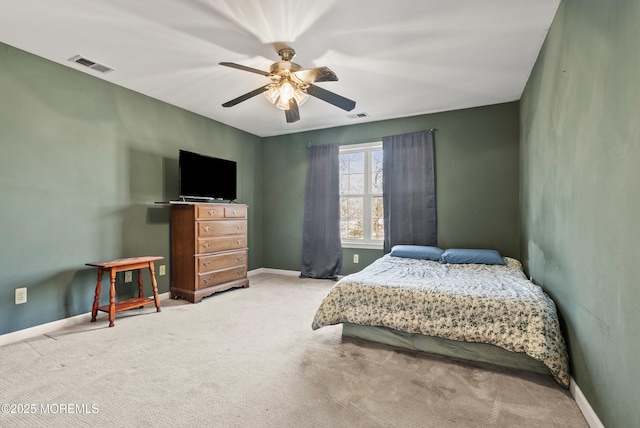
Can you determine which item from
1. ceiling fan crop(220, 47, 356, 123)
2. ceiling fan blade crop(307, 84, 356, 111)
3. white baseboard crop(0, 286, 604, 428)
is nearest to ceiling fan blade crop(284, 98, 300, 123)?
ceiling fan crop(220, 47, 356, 123)

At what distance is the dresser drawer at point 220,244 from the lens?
381cm

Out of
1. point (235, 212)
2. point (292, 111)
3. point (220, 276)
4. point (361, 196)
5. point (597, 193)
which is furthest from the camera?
point (361, 196)

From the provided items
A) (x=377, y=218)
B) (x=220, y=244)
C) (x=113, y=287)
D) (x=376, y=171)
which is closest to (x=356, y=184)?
(x=376, y=171)

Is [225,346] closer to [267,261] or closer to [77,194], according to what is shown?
[77,194]

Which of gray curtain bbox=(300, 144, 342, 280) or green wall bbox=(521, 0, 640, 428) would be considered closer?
green wall bbox=(521, 0, 640, 428)

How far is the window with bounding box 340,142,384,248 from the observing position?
190 inches

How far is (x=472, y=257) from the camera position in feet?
11.5

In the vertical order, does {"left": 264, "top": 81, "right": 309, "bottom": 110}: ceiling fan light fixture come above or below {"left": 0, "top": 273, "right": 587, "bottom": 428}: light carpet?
above

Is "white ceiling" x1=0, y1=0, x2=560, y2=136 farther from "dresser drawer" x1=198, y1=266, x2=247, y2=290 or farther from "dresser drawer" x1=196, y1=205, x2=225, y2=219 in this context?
"dresser drawer" x1=198, y1=266, x2=247, y2=290

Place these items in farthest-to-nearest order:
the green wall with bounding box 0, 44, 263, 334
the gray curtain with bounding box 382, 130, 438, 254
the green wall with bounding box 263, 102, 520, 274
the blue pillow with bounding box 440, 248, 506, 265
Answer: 1. the gray curtain with bounding box 382, 130, 438, 254
2. the green wall with bounding box 263, 102, 520, 274
3. the blue pillow with bounding box 440, 248, 506, 265
4. the green wall with bounding box 0, 44, 263, 334

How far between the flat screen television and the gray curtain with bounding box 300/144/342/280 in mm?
1307

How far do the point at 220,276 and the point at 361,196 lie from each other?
2.44 meters

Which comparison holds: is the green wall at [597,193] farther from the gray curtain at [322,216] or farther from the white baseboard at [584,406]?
the gray curtain at [322,216]

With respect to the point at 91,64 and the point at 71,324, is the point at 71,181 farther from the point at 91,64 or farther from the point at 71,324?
the point at 71,324
